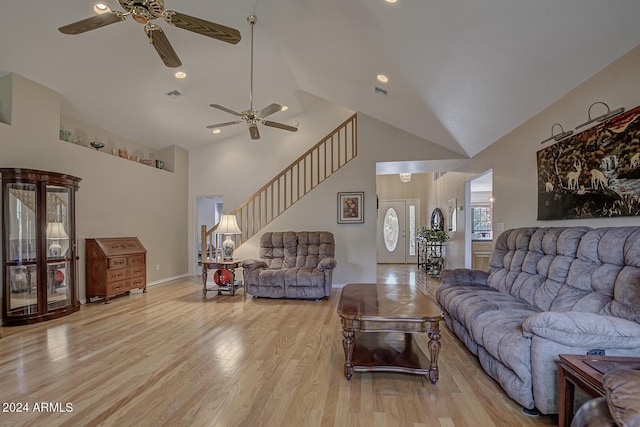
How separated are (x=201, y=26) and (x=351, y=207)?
3.89 meters

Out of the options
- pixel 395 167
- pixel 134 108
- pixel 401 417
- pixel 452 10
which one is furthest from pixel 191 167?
pixel 401 417

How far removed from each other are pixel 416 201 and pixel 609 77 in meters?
7.50

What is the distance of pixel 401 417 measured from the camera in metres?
1.83

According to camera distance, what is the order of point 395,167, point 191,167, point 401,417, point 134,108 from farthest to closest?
point 191,167, point 395,167, point 134,108, point 401,417

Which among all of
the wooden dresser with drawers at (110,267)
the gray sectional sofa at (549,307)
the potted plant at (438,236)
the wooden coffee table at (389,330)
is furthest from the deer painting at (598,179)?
the wooden dresser with drawers at (110,267)

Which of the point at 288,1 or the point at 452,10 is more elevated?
the point at 288,1

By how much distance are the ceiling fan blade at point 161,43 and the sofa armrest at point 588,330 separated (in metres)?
3.32

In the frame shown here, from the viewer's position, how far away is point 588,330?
5.32ft

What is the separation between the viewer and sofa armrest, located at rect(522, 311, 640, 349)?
1.60 meters

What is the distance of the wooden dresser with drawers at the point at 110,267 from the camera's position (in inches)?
183

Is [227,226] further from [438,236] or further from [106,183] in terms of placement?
[438,236]

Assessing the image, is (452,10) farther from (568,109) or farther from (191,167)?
(191,167)

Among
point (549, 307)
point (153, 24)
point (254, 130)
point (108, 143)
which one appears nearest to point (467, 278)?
point (549, 307)

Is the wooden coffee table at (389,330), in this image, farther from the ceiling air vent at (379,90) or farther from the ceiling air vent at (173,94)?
the ceiling air vent at (173,94)
